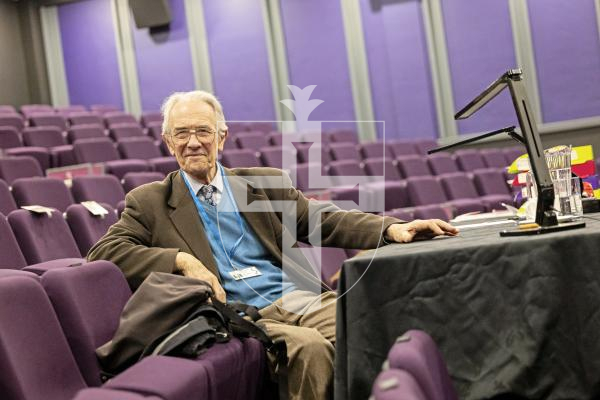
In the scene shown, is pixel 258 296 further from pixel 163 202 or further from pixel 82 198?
pixel 82 198

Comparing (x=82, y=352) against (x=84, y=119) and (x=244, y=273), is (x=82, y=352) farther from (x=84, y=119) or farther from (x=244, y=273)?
(x=84, y=119)

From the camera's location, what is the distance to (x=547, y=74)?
14.1ft

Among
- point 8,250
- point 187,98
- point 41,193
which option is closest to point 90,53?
point 41,193

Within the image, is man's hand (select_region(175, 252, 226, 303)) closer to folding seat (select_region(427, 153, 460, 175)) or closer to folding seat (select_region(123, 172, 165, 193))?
folding seat (select_region(123, 172, 165, 193))

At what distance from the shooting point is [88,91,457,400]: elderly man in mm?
958

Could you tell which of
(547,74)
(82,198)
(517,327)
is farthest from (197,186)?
(547,74)

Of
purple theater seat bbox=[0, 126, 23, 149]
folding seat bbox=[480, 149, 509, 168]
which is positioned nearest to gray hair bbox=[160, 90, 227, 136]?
purple theater seat bbox=[0, 126, 23, 149]

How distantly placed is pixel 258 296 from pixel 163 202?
178mm

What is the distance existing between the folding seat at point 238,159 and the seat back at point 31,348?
6.22 ft

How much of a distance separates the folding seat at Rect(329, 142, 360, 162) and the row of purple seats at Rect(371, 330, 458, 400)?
2.88 meters

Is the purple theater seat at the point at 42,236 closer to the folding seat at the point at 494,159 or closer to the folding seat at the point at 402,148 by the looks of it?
the folding seat at the point at 402,148

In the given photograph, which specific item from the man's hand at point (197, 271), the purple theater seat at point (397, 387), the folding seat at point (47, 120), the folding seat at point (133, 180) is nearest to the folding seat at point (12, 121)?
the folding seat at point (47, 120)

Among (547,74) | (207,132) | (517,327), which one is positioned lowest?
(517,327)

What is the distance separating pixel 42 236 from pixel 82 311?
572 millimetres
